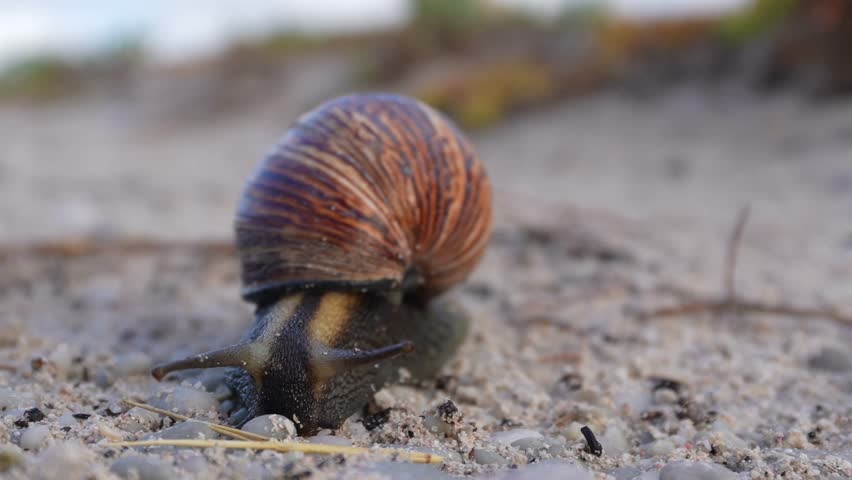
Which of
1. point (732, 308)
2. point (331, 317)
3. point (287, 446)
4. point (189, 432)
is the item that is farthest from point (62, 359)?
point (732, 308)

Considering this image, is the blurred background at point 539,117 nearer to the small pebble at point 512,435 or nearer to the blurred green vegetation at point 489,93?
the blurred green vegetation at point 489,93

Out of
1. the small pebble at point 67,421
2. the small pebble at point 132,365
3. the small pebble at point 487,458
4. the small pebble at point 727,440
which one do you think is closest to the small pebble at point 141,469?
the small pebble at point 67,421

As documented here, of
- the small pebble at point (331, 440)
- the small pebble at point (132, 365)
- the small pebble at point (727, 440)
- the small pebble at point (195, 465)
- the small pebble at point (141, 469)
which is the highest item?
the small pebble at point (141, 469)

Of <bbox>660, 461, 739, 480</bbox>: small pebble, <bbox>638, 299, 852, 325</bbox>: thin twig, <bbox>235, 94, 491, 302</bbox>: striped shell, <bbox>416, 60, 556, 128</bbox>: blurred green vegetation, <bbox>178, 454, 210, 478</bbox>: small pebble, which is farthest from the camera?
<bbox>416, 60, 556, 128</bbox>: blurred green vegetation

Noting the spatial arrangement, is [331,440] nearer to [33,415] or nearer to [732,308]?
[33,415]

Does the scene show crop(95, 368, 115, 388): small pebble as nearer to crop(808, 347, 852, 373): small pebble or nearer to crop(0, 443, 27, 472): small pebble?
crop(0, 443, 27, 472): small pebble

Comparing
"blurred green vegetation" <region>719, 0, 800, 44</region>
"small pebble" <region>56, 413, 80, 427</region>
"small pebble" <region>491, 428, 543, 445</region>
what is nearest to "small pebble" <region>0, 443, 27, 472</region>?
"small pebble" <region>56, 413, 80, 427</region>

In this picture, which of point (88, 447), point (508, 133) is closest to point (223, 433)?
point (88, 447)
